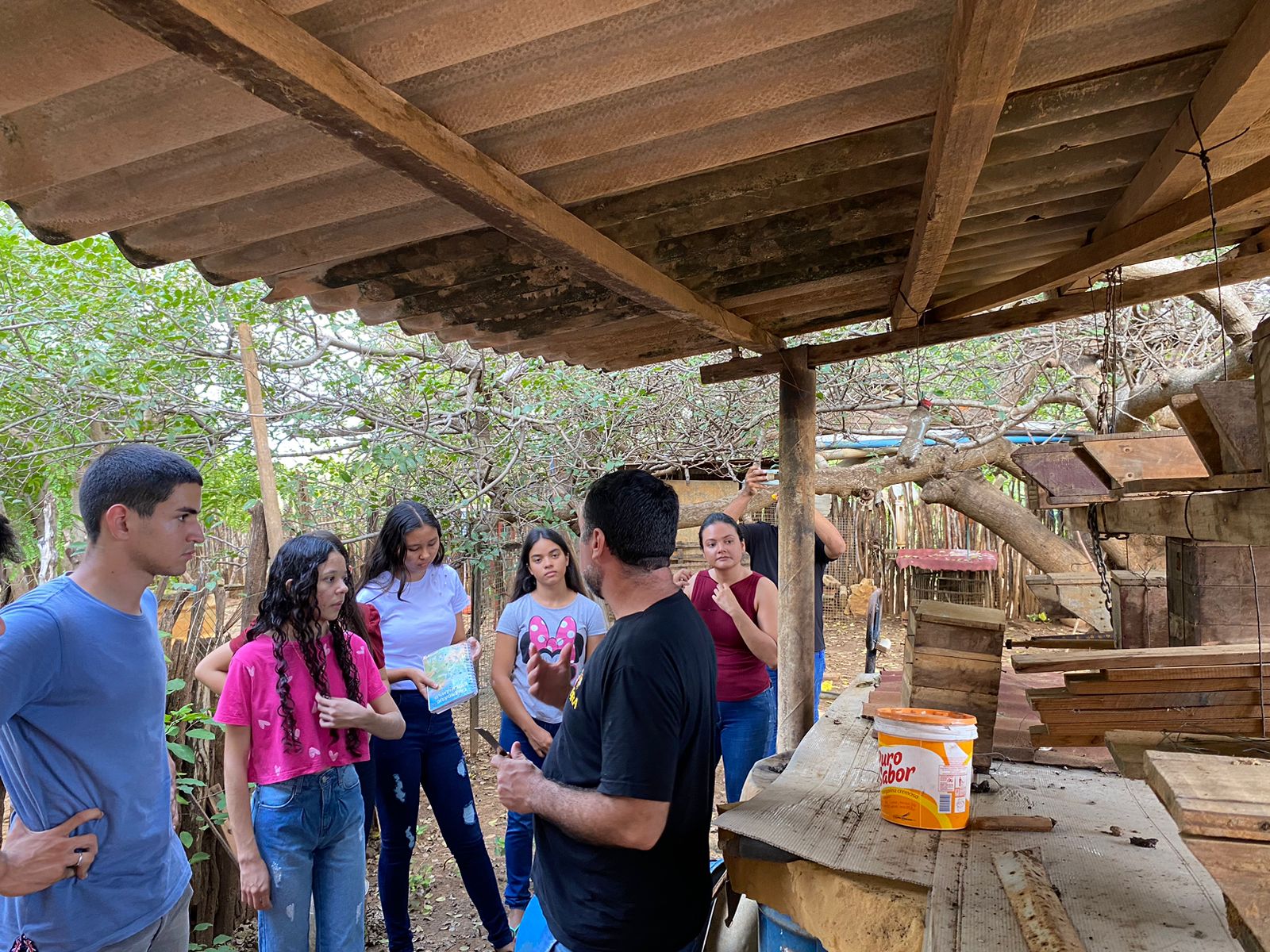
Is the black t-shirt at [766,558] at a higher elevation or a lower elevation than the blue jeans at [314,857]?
higher

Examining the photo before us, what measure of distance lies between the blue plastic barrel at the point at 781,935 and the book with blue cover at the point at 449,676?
→ 175cm

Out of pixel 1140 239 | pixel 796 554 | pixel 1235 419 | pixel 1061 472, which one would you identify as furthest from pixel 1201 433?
pixel 796 554

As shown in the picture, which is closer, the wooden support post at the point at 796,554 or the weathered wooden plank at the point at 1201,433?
the weathered wooden plank at the point at 1201,433

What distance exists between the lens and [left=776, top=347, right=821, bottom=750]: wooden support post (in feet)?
14.3

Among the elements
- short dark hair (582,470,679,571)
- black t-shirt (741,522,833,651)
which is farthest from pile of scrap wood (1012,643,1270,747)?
black t-shirt (741,522,833,651)

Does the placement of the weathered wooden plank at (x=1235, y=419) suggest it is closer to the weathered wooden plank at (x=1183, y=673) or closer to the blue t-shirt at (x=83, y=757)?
the weathered wooden plank at (x=1183, y=673)

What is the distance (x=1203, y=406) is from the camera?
183 cm

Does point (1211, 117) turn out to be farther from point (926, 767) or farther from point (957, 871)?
point (957, 871)

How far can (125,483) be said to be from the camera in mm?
2260

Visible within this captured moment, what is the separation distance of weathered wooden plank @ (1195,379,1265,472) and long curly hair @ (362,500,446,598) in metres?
3.28

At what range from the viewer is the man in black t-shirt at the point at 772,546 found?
16.7ft

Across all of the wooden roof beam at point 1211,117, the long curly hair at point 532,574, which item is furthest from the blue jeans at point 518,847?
the wooden roof beam at point 1211,117

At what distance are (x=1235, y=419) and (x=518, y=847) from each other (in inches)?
146

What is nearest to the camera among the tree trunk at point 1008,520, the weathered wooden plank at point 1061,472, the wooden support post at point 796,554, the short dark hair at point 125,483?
the short dark hair at point 125,483
